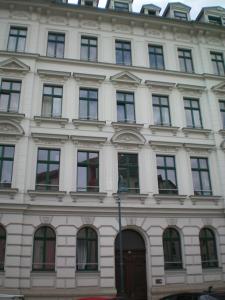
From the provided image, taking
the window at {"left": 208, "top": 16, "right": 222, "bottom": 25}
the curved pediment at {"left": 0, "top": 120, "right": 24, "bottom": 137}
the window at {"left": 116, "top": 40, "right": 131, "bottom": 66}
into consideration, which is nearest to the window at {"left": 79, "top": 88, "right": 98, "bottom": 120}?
the window at {"left": 116, "top": 40, "right": 131, "bottom": 66}

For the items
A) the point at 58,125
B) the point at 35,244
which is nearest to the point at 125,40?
the point at 58,125

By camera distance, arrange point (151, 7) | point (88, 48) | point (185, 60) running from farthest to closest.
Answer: point (151, 7), point (185, 60), point (88, 48)

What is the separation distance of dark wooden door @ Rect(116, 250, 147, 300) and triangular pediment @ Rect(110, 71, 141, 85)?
978 centimetres

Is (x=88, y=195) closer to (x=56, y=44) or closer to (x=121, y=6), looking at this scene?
(x=56, y=44)

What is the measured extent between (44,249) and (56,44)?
1213 centimetres

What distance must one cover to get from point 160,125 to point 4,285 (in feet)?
37.9

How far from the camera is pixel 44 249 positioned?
51.7ft

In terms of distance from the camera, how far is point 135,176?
18000 millimetres

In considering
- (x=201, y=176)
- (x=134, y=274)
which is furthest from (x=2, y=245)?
(x=201, y=176)

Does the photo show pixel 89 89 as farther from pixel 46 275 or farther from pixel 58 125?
pixel 46 275

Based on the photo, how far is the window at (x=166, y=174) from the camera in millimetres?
18109

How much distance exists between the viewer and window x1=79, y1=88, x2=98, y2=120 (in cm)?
1878

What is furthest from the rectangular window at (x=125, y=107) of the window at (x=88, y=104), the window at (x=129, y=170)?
the window at (x=129, y=170)

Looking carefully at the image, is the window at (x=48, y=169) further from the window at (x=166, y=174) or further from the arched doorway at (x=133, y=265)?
the window at (x=166, y=174)
